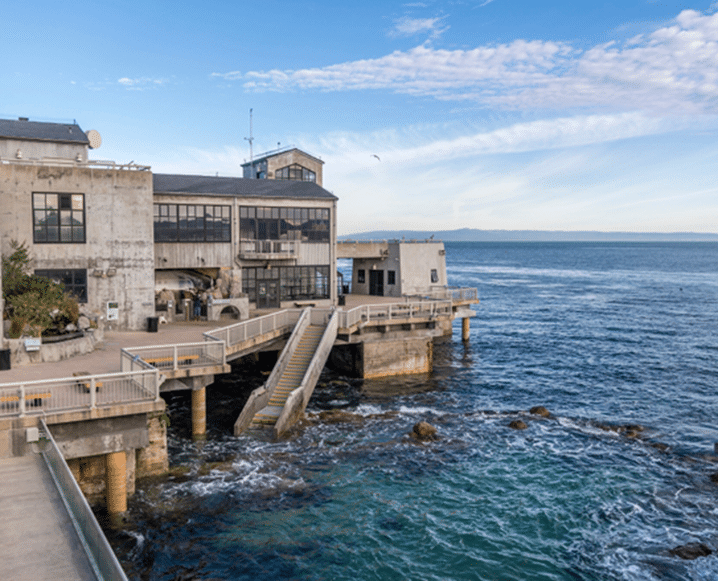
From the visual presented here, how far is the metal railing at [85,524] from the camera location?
328 inches

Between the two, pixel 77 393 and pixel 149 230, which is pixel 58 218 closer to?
pixel 149 230

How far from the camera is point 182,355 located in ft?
77.1

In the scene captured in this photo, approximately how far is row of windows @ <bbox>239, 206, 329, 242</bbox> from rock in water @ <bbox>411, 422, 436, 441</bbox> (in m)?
19.4

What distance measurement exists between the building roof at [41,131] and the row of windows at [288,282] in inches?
513

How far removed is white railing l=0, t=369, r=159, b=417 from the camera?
54.0ft

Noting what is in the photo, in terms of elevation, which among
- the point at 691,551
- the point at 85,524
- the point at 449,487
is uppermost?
the point at 85,524

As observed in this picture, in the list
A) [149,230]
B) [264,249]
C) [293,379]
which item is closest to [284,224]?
[264,249]

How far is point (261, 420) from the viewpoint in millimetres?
26672

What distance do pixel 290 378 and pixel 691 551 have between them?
58.1ft

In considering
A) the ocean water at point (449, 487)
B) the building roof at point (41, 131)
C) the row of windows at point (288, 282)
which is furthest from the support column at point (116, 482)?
the building roof at point (41, 131)

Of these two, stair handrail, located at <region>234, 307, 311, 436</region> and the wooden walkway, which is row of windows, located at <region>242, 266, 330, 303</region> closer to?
stair handrail, located at <region>234, 307, 311, 436</region>

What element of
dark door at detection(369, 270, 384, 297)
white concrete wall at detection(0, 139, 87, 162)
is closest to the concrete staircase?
white concrete wall at detection(0, 139, 87, 162)

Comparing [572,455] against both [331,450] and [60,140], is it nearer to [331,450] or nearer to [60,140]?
[331,450]

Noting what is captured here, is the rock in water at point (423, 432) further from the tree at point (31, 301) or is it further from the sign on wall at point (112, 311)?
the sign on wall at point (112, 311)
